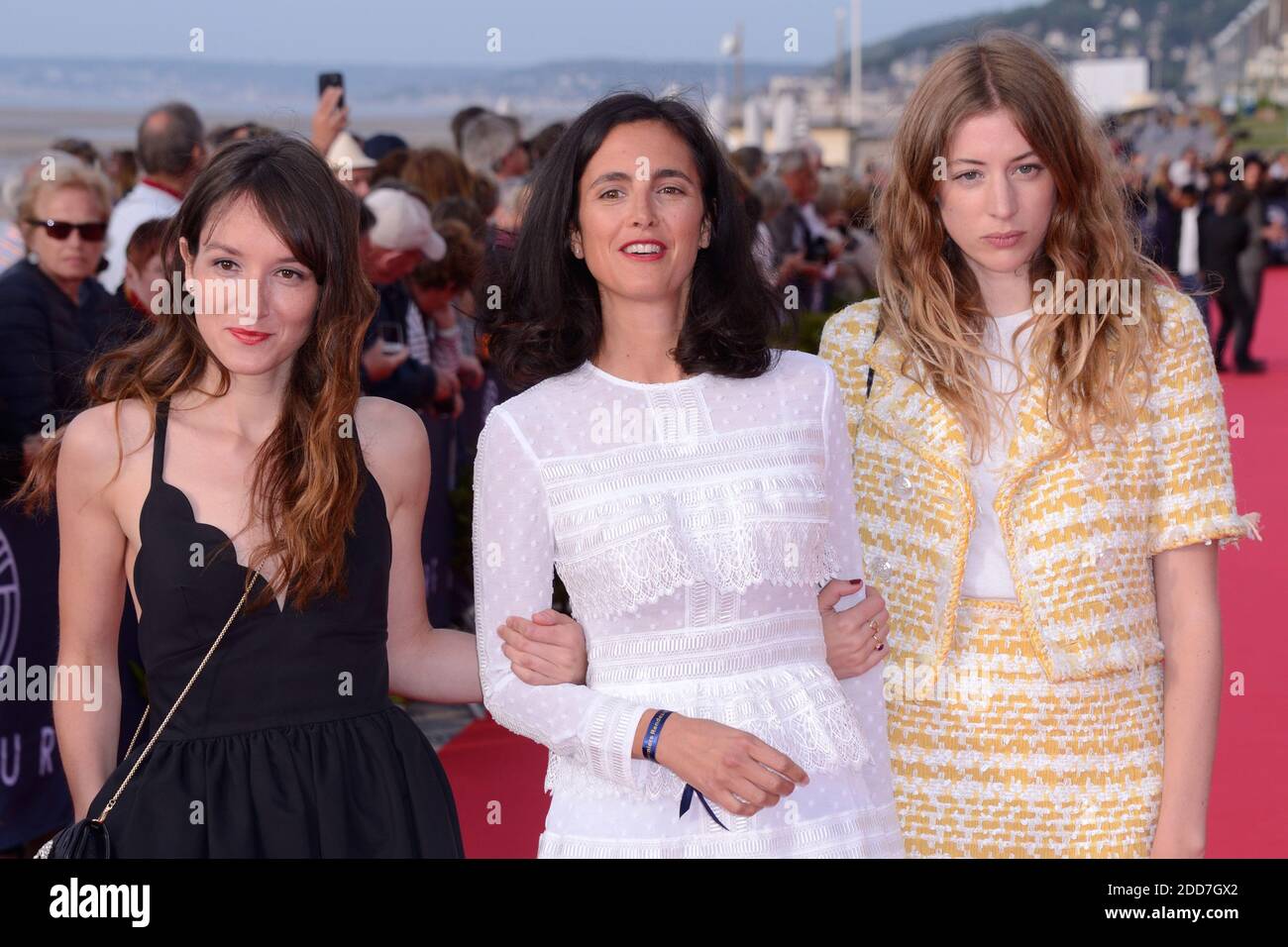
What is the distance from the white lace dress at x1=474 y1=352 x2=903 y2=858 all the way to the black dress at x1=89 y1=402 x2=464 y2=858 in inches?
8.6

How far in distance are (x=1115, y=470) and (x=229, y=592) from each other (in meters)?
1.58

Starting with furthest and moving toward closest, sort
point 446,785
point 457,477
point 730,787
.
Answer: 1. point 457,477
2. point 446,785
3. point 730,787

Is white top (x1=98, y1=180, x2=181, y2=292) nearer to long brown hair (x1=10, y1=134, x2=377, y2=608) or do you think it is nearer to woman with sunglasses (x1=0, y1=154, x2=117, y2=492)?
woman with sunglasses (x1=0, y1=154, x2=117, y2=492)

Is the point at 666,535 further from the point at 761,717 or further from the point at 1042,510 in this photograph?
the point at 1042,510

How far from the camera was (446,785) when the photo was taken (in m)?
2.81

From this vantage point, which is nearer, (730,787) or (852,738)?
(730,787)

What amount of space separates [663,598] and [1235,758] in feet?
14.5

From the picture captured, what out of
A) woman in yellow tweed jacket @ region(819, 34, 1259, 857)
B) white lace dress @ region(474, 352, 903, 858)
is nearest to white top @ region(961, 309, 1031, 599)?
woman in yellow tweed jacket @ region(819, 34, 1259, 857)

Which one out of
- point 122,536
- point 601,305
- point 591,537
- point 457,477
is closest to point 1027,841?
point 591,537

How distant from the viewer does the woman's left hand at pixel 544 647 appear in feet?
8.60

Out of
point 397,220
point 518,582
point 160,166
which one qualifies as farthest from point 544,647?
point 160,166

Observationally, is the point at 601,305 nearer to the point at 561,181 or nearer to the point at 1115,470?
the point at 561,181

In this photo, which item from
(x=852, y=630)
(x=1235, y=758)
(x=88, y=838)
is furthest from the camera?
(x=1235, y=758)

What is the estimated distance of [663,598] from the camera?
8.67ft
